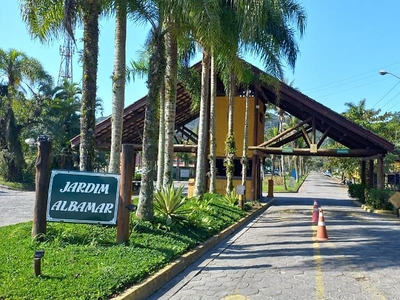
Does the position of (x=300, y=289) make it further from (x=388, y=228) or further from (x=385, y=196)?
(x=385, y=196)

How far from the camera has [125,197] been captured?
7535mm

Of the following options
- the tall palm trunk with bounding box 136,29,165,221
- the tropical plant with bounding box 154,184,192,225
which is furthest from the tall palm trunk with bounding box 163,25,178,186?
the tall palm trunk with bounding box 136,29,165,221

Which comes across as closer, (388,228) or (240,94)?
A: (388,228)

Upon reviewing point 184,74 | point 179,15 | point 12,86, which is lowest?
point 179,15

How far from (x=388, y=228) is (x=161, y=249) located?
9.90 meters

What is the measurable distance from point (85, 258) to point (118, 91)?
479 cm

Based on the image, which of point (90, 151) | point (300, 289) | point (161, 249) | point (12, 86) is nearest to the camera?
point (300, 289)

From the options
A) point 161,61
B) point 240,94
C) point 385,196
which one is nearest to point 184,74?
point 240,94

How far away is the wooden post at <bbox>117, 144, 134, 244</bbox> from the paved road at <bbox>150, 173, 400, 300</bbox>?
1.31 meters

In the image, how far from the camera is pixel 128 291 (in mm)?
5453

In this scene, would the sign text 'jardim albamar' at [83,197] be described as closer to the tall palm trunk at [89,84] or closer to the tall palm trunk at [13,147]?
the tall palm trunk at [89,84]

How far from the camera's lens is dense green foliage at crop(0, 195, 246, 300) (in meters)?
5.09

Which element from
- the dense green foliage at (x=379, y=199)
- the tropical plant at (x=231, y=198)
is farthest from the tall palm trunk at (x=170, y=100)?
the dense green foliage at (x=379, y=199)

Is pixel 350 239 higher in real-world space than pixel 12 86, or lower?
lower
